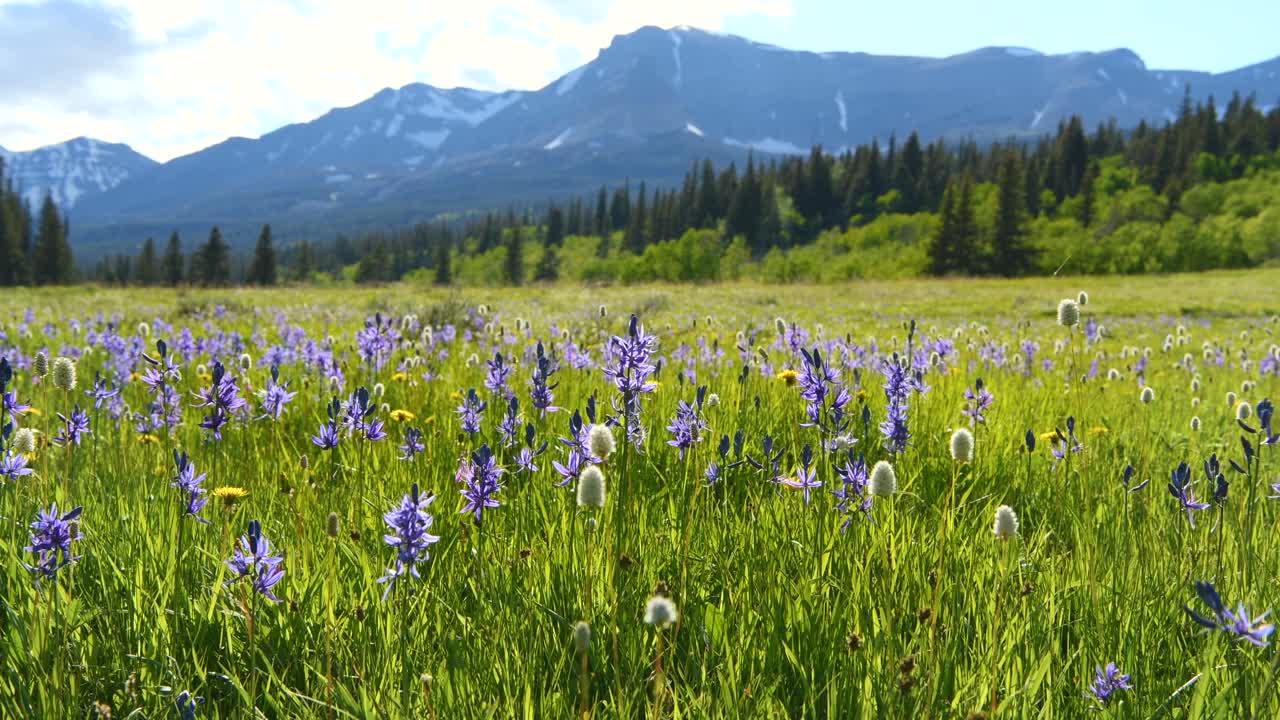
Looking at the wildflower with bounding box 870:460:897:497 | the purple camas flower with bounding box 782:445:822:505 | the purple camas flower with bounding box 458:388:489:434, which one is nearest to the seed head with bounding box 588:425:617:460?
the wildflower with bounding box 870:460:897:497

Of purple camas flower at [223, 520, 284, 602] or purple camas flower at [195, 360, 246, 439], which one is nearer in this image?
purple camas flower at [223, 520, 284, 602]

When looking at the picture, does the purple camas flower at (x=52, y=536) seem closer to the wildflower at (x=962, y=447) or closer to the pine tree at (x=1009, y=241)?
the wildflower at (x=962, y=447)

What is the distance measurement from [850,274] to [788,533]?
86938mm

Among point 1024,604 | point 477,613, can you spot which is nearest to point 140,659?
point 477,613

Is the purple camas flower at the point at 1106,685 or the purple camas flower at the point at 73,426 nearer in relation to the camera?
the purple camas flower at the point at 1106,685

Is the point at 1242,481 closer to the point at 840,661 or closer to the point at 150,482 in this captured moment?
the point at 840,661

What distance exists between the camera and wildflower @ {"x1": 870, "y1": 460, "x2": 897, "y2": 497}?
6.34 feet

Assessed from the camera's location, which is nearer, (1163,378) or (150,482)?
(150,482)

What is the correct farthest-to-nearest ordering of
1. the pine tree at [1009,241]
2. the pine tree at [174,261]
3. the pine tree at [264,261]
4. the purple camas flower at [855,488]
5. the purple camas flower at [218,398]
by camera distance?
1. the pine tree at [174,261]
2. the pine tree at [264,261]
3. the pine tree at [1009,241]
4. the purple camas flower at [855,488]
5. the purple camas flower at [218,398]

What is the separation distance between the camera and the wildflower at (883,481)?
6.34ft

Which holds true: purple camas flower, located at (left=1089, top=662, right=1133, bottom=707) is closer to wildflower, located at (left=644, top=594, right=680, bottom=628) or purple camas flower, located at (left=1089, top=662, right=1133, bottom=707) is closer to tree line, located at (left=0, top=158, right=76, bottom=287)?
wildflower, located at (left=644, top=594, right=680, bottom=628)

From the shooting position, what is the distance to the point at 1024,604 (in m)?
2.28

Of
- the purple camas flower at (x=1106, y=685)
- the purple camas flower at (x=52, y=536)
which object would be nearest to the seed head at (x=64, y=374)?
the purple camas flower at (x=52, y=536)

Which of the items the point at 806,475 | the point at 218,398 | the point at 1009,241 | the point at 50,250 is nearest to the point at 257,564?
the point at 218,398
